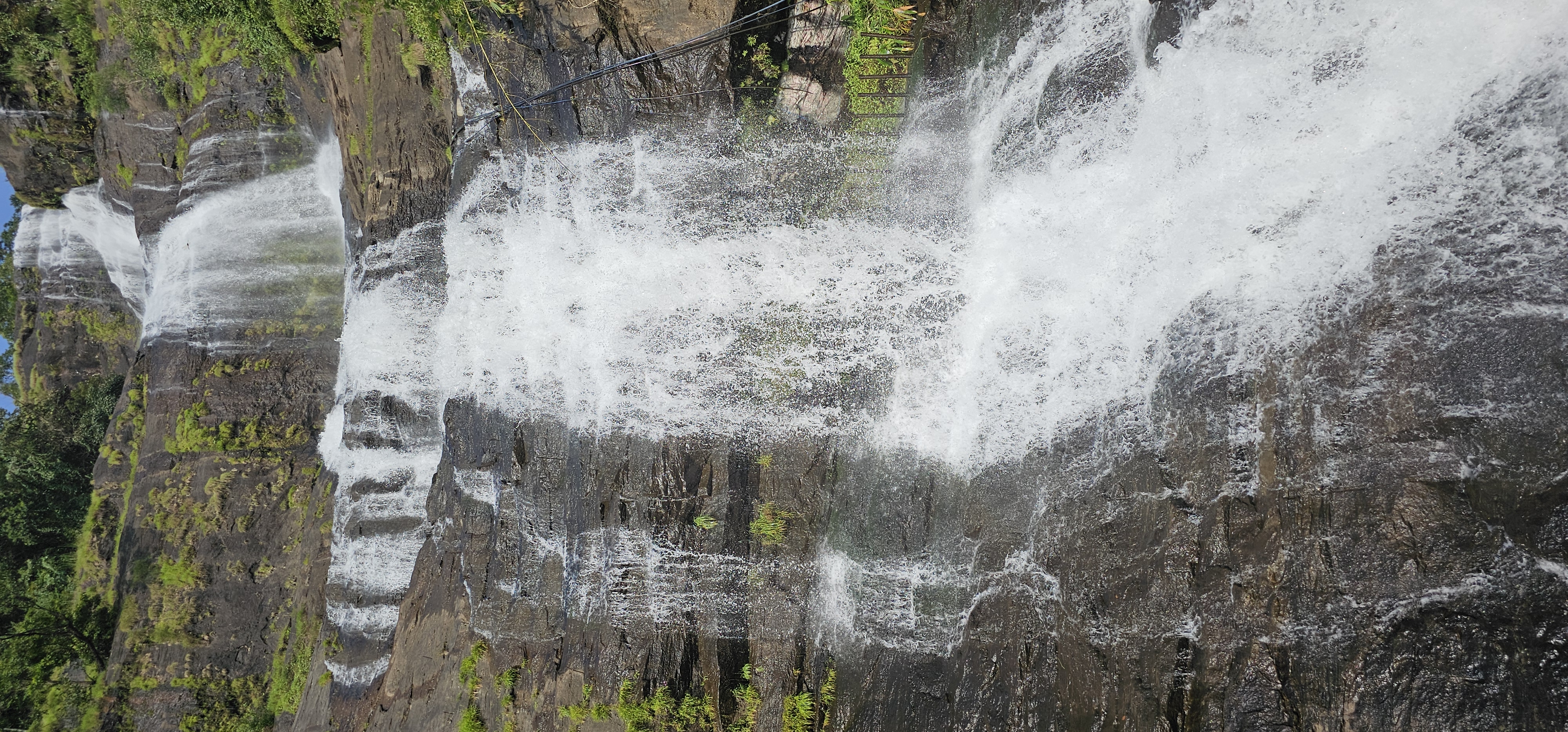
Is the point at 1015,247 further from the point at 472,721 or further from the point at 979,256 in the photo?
the point at 472,721

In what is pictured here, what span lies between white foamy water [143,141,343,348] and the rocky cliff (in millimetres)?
67

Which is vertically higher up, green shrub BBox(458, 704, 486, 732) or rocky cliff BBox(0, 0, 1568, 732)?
rocky cliff BBox(0, 0, 1568, 732)

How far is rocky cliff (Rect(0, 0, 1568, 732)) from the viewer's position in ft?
18.2

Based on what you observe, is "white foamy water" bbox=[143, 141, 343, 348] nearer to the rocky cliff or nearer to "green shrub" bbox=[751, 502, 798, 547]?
the rocky cliff

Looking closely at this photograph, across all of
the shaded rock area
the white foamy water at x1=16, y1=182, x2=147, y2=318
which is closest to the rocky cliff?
the shaded rock area

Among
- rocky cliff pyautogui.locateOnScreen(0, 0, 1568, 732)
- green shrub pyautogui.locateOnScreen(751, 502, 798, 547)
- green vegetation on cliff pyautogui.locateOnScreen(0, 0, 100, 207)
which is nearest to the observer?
rocky cliff pyautogui.locateOnScreen(0, 0, 1568, 732)

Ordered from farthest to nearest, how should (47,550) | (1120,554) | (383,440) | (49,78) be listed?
(47,550), (49,78), (383,440), (1120,554)

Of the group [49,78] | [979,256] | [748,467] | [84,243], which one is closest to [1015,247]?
[979,256]

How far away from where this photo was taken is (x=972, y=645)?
7371mm

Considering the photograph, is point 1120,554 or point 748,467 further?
point 748,467

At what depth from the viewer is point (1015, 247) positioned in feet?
25.0

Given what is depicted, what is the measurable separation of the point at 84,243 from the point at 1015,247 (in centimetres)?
1837

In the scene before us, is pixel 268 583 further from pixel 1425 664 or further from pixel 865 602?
pixel 1425 664

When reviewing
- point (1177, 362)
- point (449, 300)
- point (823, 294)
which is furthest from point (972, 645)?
point (449, 300)
